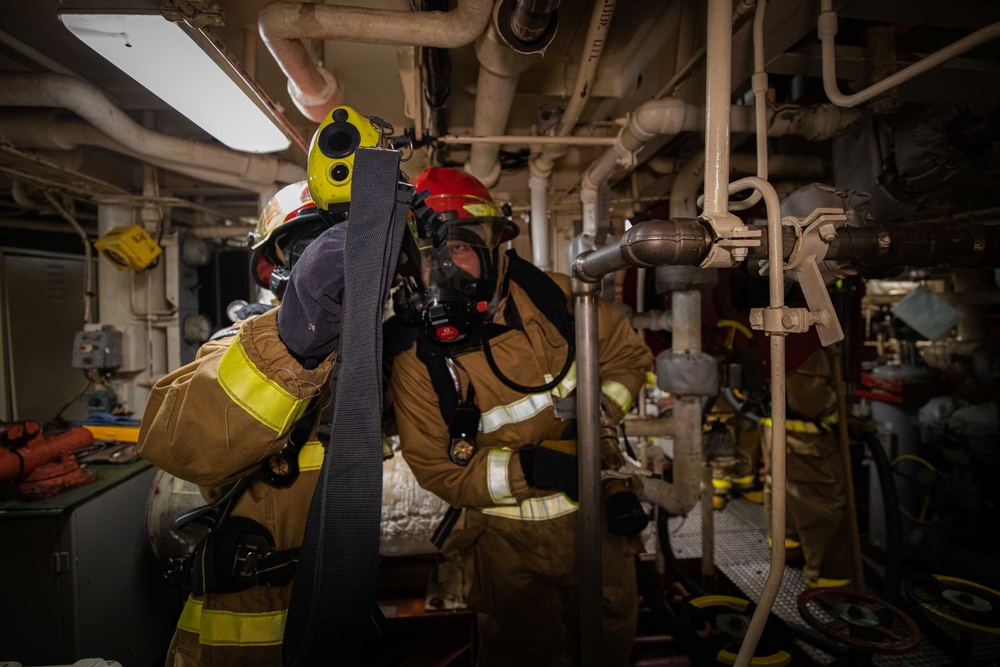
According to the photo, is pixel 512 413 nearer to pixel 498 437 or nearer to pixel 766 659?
pixel 498 437

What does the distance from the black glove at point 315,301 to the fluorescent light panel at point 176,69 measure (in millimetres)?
1142

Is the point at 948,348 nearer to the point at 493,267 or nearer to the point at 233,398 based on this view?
the point at 493,267

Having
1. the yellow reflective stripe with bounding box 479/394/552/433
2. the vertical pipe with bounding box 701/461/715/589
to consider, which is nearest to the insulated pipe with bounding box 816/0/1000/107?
the yellow reflective stripe with bounding box 479/394/552/433

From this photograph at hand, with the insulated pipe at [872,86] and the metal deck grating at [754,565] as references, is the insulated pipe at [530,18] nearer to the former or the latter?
the insulated pipe at [872,86]

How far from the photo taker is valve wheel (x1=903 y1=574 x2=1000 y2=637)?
164 cm

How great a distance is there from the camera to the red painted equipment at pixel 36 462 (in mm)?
1966

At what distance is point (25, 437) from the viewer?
2.08 metres

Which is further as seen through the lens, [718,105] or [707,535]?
[707,535]

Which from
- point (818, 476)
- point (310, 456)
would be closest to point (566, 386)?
point (310, 456)

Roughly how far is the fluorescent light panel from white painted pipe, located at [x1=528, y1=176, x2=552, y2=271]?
1.60 metres

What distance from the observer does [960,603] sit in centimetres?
173

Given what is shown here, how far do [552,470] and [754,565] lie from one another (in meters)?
2.97

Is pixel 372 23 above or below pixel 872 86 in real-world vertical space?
above

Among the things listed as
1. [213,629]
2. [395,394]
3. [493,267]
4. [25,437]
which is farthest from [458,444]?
[25,437]
